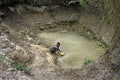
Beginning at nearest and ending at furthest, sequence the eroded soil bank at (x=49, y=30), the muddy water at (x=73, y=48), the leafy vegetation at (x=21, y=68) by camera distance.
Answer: the leafy vegetation at (x=21, y=68) < the eroded soil bank at (x=49, y=30) < the muddy water at (x=73, y=48)

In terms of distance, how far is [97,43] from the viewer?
15.5m

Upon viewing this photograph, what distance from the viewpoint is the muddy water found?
13.5m

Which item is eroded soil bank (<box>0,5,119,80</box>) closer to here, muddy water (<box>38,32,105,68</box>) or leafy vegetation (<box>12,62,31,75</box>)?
leafy vegetation (<box>12,62,31,75</box>)

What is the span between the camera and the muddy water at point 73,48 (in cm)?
1346

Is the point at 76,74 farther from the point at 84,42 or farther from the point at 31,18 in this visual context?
the point at 31,18

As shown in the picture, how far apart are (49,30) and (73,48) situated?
2.91 metres

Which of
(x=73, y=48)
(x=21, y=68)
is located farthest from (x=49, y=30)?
(x=21, y=68)

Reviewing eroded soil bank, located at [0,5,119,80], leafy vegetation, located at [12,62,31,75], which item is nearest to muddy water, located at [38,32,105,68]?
eroded soil bank, located at [0,5,119,80]

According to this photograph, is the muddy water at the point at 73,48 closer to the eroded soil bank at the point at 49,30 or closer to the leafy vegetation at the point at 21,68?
the eroded soil bank at the point at 49,30

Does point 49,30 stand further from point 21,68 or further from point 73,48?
point 21,68

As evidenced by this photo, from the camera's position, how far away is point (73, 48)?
15.1 m

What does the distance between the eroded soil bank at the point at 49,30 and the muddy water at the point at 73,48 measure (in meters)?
0.42

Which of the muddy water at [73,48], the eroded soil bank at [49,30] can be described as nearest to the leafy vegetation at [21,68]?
the eroded soil bank at [49,30]

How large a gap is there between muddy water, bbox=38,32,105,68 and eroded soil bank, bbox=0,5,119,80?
42 cm
